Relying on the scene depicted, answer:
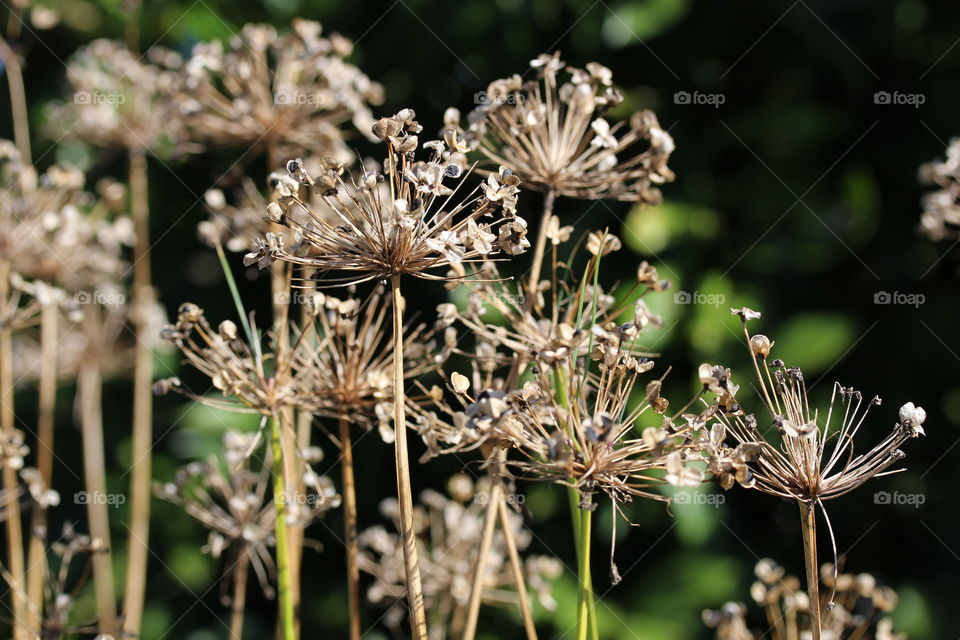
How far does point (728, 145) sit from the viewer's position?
6.14 feet

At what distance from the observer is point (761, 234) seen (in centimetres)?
182

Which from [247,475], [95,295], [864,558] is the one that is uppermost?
[95,295]

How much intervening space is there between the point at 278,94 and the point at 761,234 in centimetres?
118

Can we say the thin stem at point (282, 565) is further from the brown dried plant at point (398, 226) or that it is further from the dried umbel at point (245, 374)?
the brown dried plant at point (398, 226)

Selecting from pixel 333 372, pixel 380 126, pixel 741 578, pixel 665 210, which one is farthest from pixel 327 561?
pixel 380 126

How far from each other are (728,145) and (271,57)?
45.1 inches

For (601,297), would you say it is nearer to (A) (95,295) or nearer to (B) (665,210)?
(B) (665,210)

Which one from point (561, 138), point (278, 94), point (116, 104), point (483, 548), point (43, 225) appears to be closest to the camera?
point (483, 548)

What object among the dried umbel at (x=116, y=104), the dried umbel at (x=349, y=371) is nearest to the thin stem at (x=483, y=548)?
the dried umbel at (x=349, y=371)

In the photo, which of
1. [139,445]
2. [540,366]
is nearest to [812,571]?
[540,366]

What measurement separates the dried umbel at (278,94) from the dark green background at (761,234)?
0.54 m

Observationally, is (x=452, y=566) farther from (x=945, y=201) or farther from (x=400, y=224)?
(x=945, y=201)

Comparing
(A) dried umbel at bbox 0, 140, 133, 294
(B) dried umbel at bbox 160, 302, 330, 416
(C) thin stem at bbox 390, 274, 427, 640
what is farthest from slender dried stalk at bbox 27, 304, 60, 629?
(C) thin stem at bbox 390, 274, 427, 640

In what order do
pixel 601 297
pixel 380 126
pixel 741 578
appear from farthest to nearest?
pixel 741 578 → pixel 601 297 → pixel 380 126
